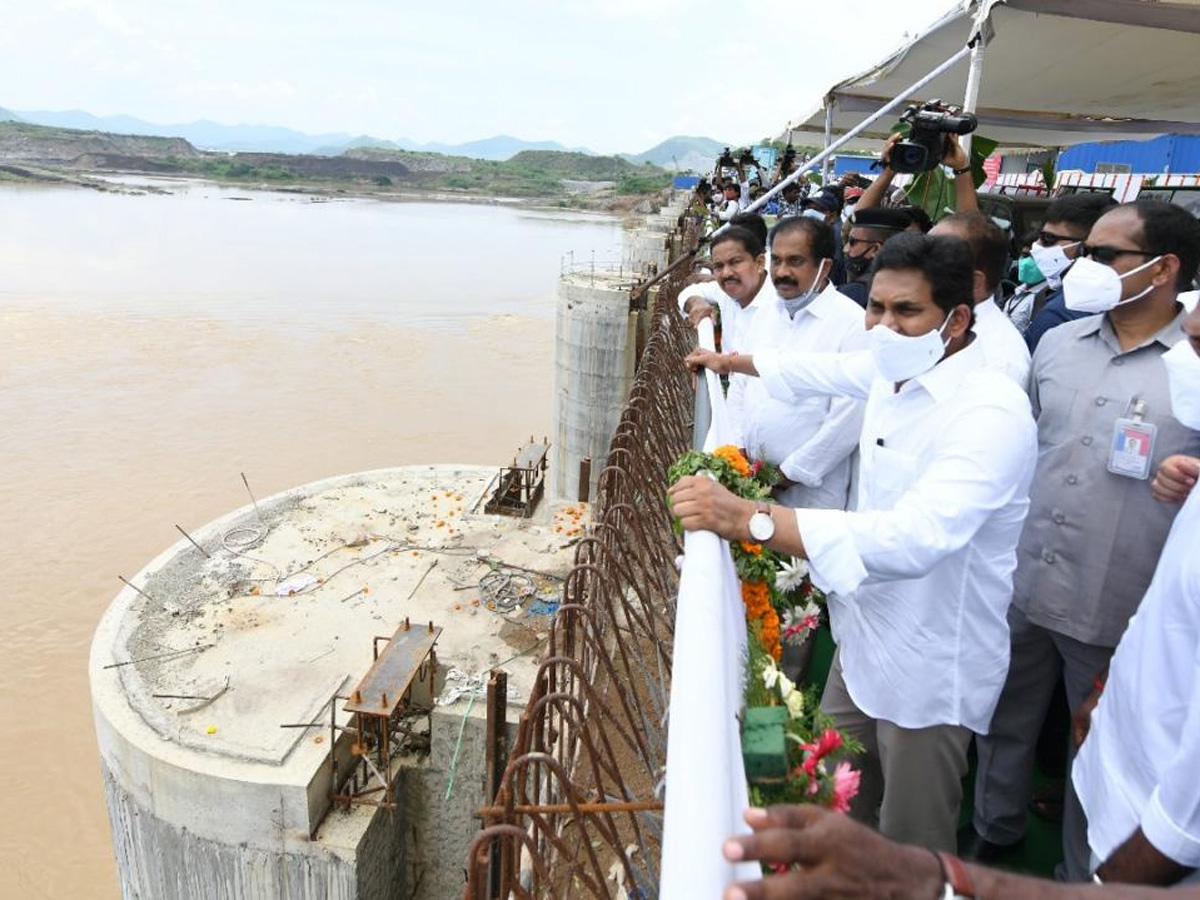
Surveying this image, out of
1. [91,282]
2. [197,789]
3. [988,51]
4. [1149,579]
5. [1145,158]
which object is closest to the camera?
[1149,579]

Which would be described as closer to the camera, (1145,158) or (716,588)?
(716,588)

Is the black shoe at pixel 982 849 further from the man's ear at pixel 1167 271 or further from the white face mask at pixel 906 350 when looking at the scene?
the man's ear at pixel 1167 271

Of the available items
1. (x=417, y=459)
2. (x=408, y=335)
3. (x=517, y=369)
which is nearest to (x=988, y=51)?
(x=417, y=459)

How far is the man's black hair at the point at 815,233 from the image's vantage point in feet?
11.6

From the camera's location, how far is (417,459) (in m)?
20.8

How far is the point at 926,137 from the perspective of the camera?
14.2ft

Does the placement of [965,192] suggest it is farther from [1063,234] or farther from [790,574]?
[790,574]

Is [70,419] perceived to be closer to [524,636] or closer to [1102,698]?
[524,636]

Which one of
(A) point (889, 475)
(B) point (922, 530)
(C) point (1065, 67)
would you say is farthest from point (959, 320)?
(C) point (1065, 67)

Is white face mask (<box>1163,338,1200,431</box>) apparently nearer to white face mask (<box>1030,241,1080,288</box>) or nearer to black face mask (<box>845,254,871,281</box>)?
white face mask (<box>1030,241,1080,288</box>)

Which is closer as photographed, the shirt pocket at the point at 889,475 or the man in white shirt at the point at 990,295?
the shirt pocket at the point at 889,475

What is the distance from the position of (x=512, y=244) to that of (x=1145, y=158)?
41775mm

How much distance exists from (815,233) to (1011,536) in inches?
73.6

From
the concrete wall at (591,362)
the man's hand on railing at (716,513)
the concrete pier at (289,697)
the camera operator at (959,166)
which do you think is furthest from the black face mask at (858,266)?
the concrete wall at (591,362)
